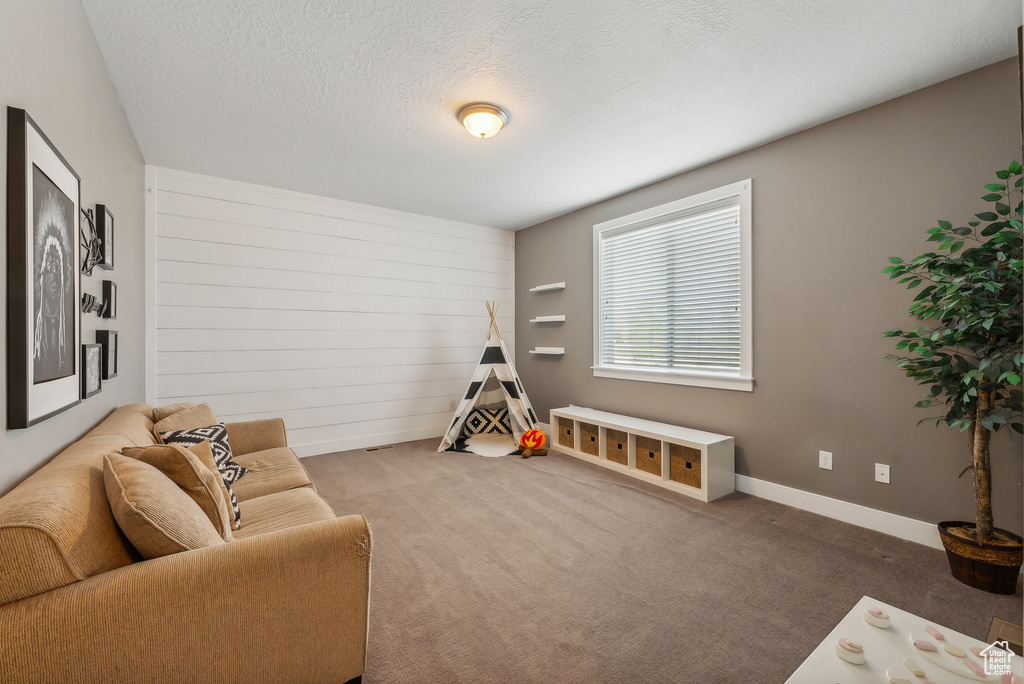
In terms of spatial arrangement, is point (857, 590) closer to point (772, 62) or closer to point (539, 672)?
point (539, 672)

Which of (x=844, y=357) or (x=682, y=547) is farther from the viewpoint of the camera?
(x=844, y=357)

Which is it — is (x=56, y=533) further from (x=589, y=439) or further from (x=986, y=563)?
(x=589, y=439)

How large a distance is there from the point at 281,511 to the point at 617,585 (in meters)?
1.55

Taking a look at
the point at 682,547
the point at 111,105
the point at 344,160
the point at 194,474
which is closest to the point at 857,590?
the point at 682,547

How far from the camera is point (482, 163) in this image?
345 cm

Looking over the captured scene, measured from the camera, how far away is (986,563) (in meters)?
1.95

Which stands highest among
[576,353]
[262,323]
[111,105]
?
[111,105]

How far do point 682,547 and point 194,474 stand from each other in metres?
2.29

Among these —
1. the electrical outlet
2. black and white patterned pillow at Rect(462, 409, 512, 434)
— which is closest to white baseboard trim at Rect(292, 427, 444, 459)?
black and white patterned pillow at Rect(462, 409, 512, 434)

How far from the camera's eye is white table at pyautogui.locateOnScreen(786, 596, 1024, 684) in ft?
3.51

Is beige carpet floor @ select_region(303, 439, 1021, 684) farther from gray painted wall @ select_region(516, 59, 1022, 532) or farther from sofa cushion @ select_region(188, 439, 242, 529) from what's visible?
sofa cushion @ select_region(188, 439, 242, 529)

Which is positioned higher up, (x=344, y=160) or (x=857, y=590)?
(x=344, y=160)

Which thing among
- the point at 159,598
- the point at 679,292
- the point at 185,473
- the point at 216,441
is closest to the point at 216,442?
the point at 216,441

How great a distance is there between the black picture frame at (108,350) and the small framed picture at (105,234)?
32 centimetres
